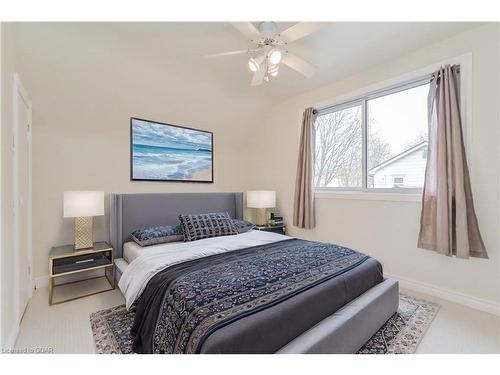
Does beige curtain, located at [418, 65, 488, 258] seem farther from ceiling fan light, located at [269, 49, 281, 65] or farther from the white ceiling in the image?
ceiling fan light, located at [269, 49, 281, 65]

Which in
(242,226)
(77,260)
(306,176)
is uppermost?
(306,176)

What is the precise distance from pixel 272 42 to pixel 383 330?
99.2 inches

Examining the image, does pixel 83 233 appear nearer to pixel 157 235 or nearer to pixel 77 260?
pixel 77 260

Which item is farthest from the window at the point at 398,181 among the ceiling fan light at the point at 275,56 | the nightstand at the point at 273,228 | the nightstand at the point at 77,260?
the nightstand at the point at 77,260

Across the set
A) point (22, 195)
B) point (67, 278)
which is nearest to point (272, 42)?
point (22, 195)

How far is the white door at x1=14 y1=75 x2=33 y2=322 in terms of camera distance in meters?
1.89

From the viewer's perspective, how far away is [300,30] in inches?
69.9

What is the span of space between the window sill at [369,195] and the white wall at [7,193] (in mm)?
3264

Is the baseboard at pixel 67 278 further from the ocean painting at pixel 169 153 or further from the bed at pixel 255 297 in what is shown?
the ocean painting at pixel 169 153

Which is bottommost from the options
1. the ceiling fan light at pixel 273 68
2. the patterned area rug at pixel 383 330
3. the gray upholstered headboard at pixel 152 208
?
the patterned area rug at pixel 383 330

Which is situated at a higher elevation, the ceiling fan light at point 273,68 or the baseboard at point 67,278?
the ceiling fan light at point 273,68

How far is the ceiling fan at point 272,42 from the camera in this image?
1.75 m

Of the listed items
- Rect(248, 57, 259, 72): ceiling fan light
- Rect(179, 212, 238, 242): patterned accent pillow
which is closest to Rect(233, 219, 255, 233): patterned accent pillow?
Rect(179, 212, 238, 242): patterned accent pillow
